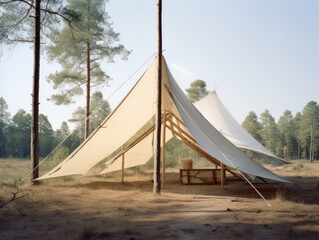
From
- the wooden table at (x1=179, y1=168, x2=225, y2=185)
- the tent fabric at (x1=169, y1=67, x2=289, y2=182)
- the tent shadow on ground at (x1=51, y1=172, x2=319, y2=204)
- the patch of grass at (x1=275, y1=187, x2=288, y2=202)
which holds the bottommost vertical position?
the tent shadow on ground at (x1=51, y1=172, x2=319, y2=204)

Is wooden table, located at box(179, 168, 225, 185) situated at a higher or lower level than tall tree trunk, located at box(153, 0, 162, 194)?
lower

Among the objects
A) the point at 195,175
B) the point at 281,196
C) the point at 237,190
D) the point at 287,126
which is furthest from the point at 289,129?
the point at 281,196

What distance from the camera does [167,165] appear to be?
17.0 metres

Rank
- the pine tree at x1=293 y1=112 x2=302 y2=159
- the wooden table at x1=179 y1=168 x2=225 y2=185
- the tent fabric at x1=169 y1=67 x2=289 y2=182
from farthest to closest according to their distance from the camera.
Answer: the pine tree at x1=293 y1=112 x2=302 y2=159
the wooden table at x1=179 y1=168 x2=225 y2=185
the tent fabric at x1=169 y1=67 x2=289 y2=182

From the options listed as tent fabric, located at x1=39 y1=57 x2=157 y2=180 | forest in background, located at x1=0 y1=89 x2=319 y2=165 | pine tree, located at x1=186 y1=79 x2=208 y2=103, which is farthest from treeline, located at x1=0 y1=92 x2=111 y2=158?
tent fabric, located at x1=39 y1=57 x2=157 y2=180

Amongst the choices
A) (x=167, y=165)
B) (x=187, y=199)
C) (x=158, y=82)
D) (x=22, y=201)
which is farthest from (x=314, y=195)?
(x=167, y=165)

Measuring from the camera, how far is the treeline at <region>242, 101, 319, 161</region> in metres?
33.7

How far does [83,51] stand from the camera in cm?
1341

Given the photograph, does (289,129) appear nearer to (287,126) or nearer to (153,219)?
(287,126)

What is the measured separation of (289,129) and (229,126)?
32726mm

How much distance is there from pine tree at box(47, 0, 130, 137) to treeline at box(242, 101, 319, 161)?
20.8m

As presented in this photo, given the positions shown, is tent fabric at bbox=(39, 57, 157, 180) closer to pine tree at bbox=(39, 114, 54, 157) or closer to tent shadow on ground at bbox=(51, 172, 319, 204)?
tent shadow on ground at bbox=(51, 172, 319, 204)

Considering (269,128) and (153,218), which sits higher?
(269,128)

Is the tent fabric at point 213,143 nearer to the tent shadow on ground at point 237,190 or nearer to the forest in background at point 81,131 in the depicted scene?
the tent shadow on ground at point 237,190
